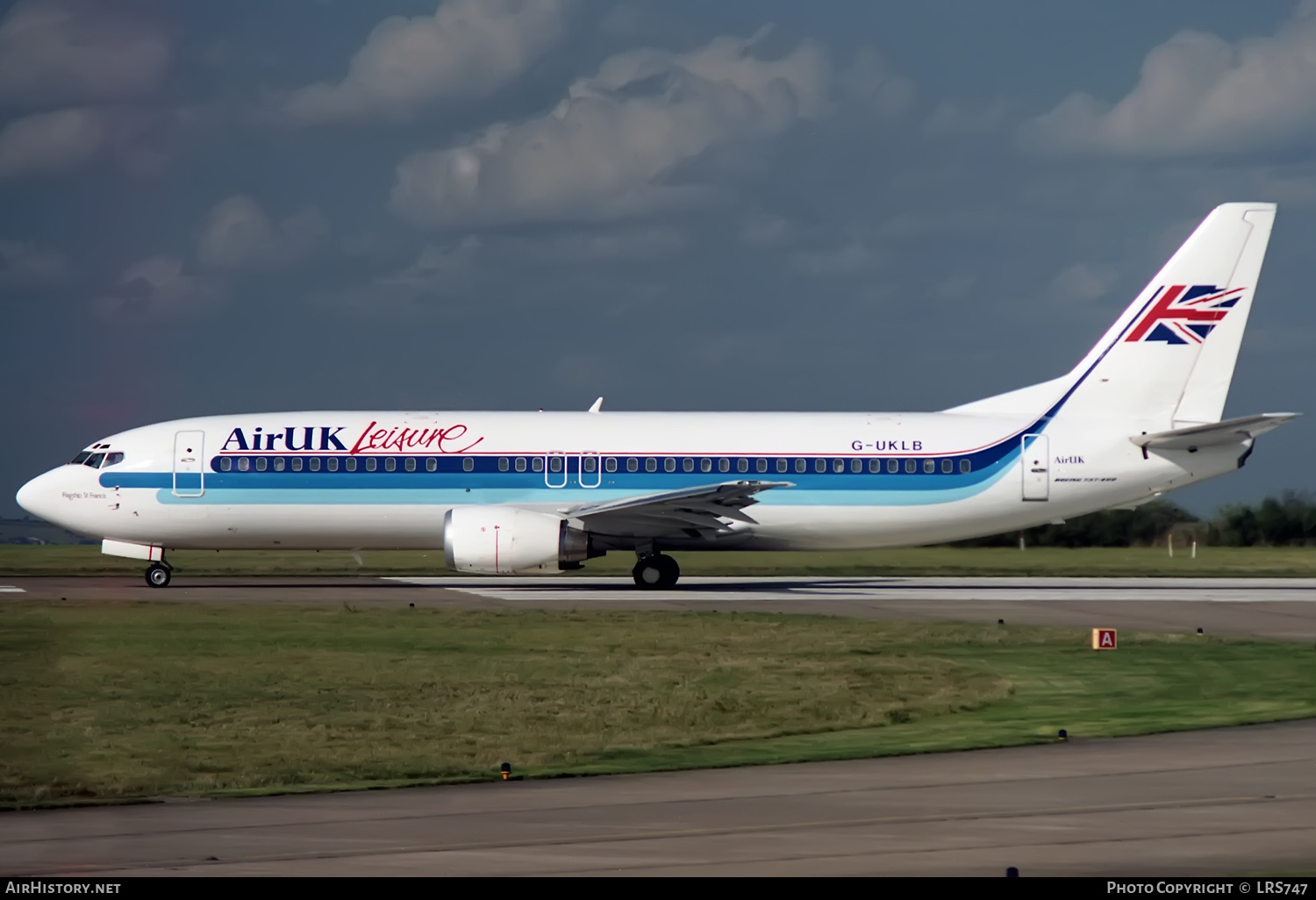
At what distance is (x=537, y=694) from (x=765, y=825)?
7228 mm

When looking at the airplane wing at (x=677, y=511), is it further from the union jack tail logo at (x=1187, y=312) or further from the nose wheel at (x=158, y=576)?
the union jack tail logo at (x=1187, y=312)

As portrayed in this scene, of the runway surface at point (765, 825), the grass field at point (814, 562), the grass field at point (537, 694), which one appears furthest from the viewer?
the grass field at point (814, 562)

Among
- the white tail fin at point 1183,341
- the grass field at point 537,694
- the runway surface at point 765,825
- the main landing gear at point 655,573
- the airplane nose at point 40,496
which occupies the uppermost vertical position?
the white tail fin at point 1183,341

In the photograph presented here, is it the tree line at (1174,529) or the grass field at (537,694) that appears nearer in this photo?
the grass field at (537,694)

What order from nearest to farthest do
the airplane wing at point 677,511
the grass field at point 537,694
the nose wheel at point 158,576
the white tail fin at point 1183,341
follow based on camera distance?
the grass field at point 537,694
the airplane wing at point 677,511
the nose wheel at point 158,576
the white tail fin at point 1183,341

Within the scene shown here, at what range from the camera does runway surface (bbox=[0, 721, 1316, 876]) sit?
862 centimetres

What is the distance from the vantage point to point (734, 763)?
12.8 m

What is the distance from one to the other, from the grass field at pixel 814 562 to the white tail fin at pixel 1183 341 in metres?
7.45

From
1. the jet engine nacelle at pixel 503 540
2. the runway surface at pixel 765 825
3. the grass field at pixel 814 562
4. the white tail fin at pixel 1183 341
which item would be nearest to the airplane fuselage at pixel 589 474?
the white tail fin at pixel 1183 341

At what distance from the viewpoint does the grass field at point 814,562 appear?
4156 cm

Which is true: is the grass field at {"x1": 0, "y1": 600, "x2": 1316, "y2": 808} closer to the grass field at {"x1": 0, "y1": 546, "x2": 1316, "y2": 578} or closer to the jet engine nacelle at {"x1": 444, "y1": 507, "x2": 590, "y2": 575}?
the jet engine nacelle at {"x1": 444, "y1": 507, "x2": 590, "y2": 575}

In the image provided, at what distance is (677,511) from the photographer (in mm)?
33625

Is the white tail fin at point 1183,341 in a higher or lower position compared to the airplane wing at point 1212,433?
higher

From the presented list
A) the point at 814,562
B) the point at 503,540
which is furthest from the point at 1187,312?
the point at 503,540
